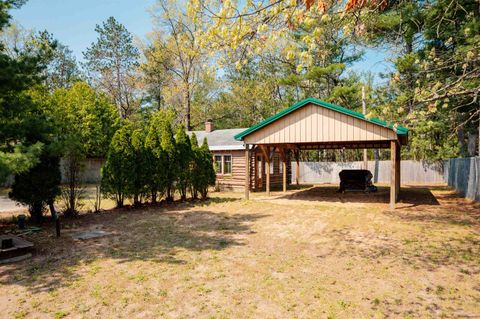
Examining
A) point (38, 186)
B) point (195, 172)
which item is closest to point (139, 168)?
point (195, 172)

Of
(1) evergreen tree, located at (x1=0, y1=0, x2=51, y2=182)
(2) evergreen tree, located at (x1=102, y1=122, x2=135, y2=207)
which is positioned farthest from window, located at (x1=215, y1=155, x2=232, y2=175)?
(1) evergreen tree, located at (x1=0, y1=0, x2=51, y2=182)

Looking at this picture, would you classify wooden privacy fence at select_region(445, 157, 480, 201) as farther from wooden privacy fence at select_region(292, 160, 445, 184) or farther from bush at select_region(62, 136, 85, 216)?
bush at select_region(62, 136, 85, 216)

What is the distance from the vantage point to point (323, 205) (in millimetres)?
14430

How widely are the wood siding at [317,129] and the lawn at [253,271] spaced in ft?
12.5

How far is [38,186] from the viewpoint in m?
9.81

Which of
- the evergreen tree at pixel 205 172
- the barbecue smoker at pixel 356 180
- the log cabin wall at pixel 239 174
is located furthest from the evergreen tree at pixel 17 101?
the barbecue smoker at pixel 356 180

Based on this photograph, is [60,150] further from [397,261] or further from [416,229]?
[416,229]

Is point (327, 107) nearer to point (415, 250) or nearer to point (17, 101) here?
point (415, 250)

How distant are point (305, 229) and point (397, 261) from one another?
3387mm

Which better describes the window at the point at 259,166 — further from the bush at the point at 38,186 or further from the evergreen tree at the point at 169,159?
the bush at the point at 38,186

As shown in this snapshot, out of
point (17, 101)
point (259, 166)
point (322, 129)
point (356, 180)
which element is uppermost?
point (17, 101)

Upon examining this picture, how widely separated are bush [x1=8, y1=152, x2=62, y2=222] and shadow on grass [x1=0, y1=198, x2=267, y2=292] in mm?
984

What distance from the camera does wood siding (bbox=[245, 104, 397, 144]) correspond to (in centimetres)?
1318

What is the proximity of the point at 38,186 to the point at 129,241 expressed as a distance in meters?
3.79
